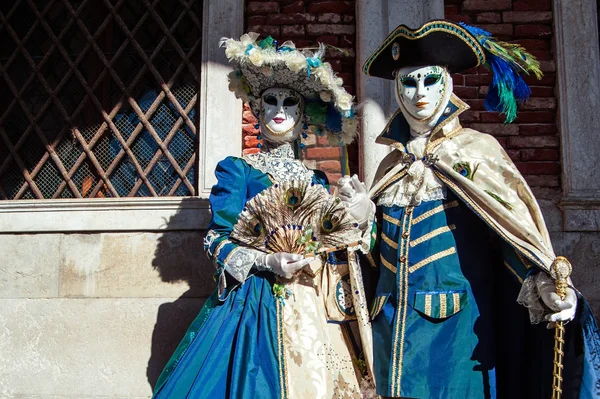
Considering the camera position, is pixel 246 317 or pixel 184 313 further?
pixel 184 313

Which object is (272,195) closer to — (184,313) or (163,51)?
(184,313)

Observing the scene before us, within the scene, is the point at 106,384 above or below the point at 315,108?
below

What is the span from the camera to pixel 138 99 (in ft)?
15.8

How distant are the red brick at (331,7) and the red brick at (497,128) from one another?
103 cm

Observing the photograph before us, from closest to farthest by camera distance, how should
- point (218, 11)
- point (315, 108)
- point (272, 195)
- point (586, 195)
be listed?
point (272, 195) → point (315, 108) → point (586, 195) → point (218, 11)

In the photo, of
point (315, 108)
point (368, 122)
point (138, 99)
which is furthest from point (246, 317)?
point (138, 99)

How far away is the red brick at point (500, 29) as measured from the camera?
15.3 feet

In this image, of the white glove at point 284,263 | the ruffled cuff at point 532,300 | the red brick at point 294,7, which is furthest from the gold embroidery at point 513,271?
the red brick at point 294,7

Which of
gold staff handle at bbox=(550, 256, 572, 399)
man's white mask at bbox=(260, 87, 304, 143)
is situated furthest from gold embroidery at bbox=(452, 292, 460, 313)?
man's white mask at bbox=(260, 87, 304, 143)

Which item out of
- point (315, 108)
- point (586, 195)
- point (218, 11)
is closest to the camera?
point (315, 108)

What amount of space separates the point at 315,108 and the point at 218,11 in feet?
3.53

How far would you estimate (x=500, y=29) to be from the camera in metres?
4.66

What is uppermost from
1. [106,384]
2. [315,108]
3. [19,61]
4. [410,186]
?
[19,61]

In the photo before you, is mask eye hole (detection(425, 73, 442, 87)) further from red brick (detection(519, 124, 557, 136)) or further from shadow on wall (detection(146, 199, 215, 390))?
shadow on wall (detection(146, 199, 215, 390))
